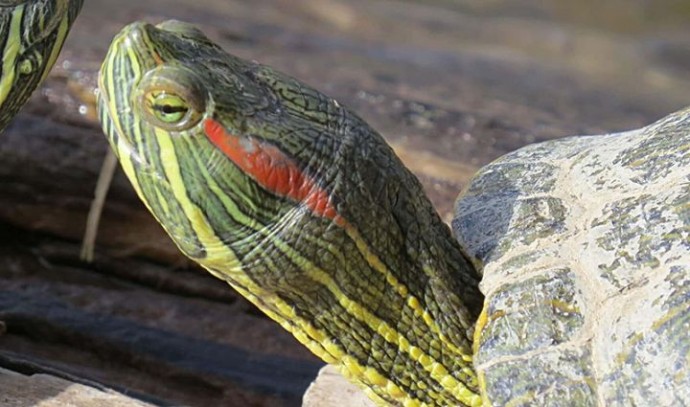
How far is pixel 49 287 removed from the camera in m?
3.53

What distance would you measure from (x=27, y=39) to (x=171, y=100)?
759 mm

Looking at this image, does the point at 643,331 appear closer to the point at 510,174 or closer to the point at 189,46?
the point at 510,174

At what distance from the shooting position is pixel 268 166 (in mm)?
2158

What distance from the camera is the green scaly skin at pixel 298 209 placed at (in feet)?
7.04

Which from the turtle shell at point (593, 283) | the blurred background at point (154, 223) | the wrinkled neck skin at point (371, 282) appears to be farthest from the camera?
the blurred background at point (154, 223)

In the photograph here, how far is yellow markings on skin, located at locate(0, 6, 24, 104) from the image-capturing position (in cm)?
263

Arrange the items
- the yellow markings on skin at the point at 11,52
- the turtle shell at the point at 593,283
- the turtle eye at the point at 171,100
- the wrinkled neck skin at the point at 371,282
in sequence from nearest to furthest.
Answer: the turtle shell at the point at 593,283, the turtle eye at the point at 171,100, the wrinkled neck skin at the point at 371,282, the yellow markings on skin at the point at 11,52

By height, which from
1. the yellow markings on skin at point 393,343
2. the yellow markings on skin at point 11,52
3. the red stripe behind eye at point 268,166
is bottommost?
the yellow markings on skin at point 393,343

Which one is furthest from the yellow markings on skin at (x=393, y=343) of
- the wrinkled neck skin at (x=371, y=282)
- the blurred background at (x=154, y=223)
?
the blurred background at (x=154, y=223)

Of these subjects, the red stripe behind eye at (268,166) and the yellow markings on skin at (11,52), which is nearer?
Answer: the red stripe behind eye at (268,166)

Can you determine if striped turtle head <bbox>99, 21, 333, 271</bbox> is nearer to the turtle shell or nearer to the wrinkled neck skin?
the wrinkled neck skin

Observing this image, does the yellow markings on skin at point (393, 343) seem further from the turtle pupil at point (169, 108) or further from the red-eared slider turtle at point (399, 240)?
the turtle pupil at point (169, 108)

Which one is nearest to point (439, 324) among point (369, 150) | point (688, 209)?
point (369, 150)

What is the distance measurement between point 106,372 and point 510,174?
58.8 inches
